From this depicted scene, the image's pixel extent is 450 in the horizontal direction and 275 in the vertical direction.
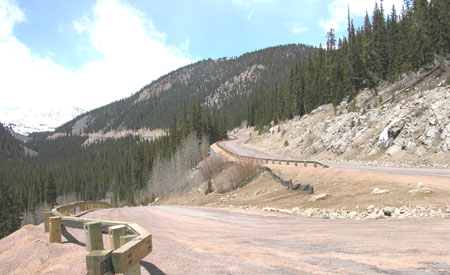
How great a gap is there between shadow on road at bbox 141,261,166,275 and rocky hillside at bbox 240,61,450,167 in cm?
2282

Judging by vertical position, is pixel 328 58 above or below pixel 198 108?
above

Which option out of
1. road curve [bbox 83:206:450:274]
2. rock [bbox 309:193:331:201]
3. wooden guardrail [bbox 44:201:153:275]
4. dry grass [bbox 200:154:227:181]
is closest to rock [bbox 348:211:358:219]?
road curve [bbox 83:206:450:274]

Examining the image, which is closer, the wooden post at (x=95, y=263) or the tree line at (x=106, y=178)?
the wooden post at (x=95, y=263)

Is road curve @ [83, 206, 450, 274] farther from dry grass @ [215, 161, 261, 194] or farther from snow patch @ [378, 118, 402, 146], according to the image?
snow patch @ [378, 118, 402, 146]

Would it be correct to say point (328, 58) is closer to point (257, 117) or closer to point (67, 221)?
point (257, 117)

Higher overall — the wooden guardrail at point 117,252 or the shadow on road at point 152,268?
the wooden guardrail at point 117,252

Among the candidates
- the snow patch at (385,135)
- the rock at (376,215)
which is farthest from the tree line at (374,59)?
the rock at (376,215)

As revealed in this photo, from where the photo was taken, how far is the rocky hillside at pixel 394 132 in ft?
75.2

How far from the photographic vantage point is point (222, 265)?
4.96 metres

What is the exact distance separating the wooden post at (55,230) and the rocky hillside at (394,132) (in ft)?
78.1

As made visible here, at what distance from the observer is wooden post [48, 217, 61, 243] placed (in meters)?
7.55

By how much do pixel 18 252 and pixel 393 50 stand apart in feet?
201

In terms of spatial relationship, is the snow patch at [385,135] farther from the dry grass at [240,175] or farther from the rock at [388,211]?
the rock at [388,211]

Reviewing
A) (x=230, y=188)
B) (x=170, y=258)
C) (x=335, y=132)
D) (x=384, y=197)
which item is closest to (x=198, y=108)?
(x=335, y=132)
